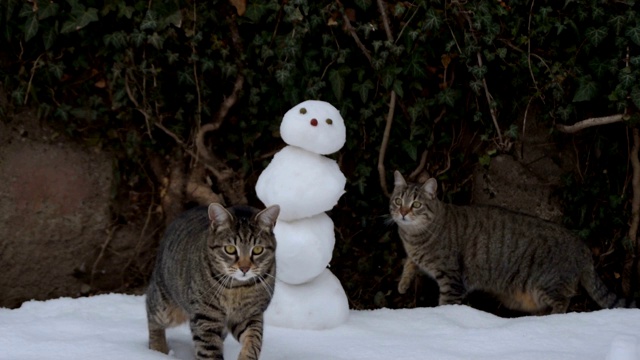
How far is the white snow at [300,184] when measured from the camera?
4605mm

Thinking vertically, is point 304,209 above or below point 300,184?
below

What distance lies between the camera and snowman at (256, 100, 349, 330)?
462cm

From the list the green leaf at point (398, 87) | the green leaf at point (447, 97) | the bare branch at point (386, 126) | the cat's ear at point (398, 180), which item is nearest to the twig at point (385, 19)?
the bare branch at point (386, 126)

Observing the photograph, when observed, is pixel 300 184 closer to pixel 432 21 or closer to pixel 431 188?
pixel 431 188

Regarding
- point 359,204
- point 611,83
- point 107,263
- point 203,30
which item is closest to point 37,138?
point 107,263

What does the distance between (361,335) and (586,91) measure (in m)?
2.10

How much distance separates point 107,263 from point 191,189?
2.48 feet

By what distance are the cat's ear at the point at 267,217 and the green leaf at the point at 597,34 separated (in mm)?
2510

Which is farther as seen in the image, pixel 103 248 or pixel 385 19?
pixel 103 248

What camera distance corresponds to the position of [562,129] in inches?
219

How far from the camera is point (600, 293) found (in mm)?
5320

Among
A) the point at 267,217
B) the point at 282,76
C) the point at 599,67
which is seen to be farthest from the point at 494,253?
the point at 267,217

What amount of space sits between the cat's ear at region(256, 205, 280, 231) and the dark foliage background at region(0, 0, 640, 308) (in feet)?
5.25

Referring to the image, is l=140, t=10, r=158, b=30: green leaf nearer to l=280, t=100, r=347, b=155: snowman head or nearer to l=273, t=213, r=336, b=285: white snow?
l=280, t=100, r=347, b=155: snowman head
